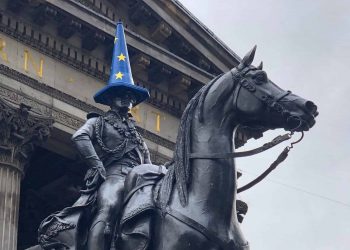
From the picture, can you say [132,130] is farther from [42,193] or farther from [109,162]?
[42,193]

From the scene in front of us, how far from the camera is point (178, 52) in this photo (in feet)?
105

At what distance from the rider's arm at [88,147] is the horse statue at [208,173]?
0.60 m

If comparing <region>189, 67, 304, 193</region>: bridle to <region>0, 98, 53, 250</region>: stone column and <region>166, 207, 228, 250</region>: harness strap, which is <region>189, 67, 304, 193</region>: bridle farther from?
<region>0, 98, 53, 250</region>: stone column

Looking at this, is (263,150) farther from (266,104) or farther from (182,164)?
(182,164)

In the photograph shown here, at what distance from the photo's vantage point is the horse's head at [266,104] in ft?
30.5

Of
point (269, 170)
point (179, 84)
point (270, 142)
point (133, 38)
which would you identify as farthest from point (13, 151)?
point (270, 142)

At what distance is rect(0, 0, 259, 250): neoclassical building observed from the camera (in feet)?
83.1

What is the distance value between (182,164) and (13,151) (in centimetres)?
1570

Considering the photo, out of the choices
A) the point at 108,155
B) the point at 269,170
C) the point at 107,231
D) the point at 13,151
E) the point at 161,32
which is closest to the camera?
the point at 107,231

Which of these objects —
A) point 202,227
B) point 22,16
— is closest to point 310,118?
point 202,227

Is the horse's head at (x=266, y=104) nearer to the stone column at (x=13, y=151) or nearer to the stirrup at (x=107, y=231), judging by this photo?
the stirrup at (x=107, y=231)

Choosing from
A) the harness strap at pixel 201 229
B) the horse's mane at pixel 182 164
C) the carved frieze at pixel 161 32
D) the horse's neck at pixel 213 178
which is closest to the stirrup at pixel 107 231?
the horse's mane at pixel 182 164

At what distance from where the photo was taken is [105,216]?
9.59 meters

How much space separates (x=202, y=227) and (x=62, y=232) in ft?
4.51
